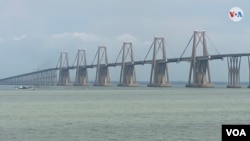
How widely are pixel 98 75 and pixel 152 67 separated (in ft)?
64.2

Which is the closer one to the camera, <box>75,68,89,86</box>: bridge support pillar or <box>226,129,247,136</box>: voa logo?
<box>226,129,247,136</box>: voa logo

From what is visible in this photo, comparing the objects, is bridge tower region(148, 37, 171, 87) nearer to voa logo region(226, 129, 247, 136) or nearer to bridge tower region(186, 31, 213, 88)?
bridge tower region(186, 31, 213, 88)

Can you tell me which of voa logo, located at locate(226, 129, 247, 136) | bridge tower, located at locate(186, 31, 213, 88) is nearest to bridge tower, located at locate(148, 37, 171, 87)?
bridge tower, located at locate(186, 31, 213, 88)

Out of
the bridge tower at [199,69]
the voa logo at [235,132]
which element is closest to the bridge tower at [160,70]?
the bridge tower at [199,69]

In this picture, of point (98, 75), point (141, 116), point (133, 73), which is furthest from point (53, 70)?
point (141, 116)

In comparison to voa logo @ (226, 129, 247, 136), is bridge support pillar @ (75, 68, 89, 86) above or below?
above

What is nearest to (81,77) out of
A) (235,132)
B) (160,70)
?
(160,70)

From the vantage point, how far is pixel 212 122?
26.7m

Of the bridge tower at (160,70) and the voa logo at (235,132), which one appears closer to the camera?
the voa logo at (235,132)

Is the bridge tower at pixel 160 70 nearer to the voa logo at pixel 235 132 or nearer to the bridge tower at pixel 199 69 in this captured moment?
the bridge tower at pixel 199 69

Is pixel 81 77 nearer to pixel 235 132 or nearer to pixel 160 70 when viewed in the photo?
pixel 160 70

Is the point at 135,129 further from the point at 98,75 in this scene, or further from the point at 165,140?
the point at 98,75

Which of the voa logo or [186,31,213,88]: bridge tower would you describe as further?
[186,31,213,88]: bridge tower

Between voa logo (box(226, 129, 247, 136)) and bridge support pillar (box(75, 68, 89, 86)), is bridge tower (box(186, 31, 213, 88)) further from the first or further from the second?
voa logo (box(226, 129, 247, 136))
